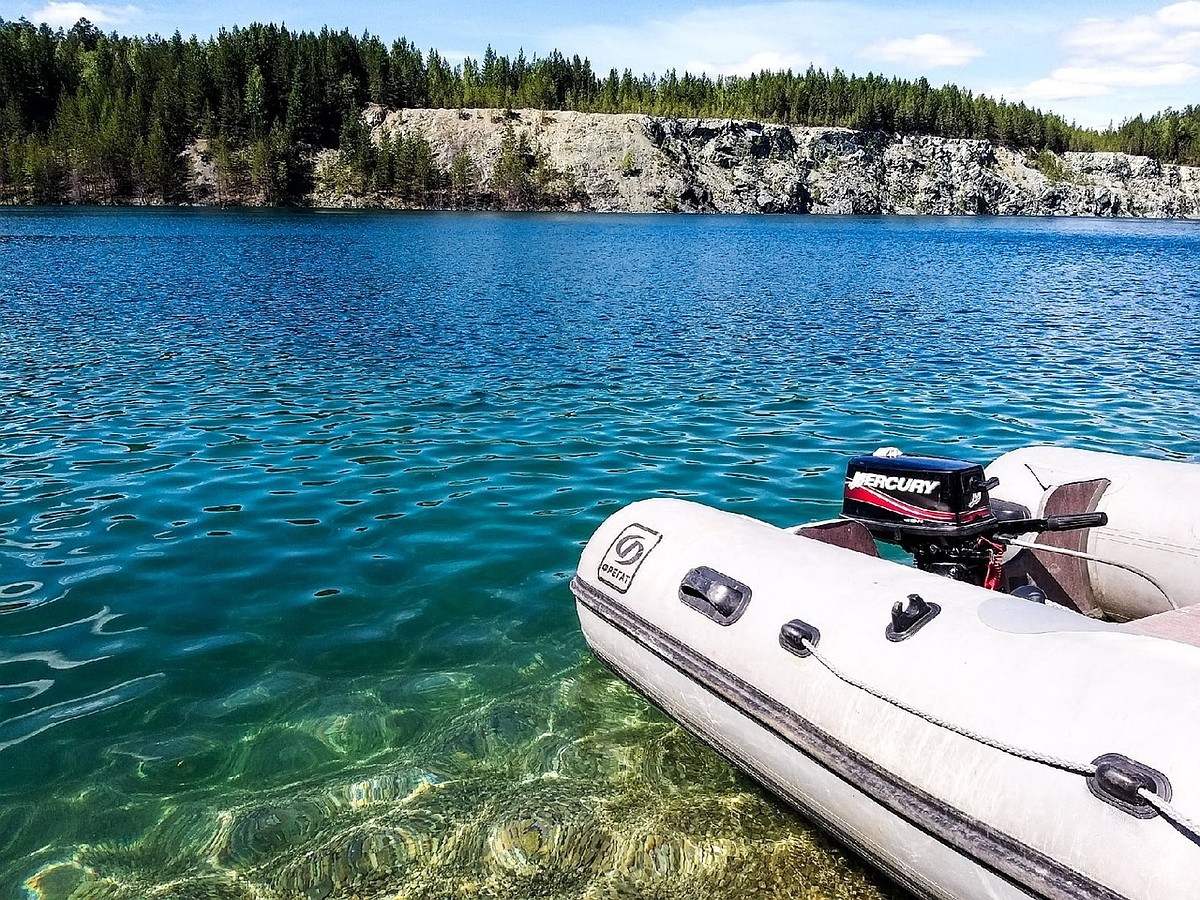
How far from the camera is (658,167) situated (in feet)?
351

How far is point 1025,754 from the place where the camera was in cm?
315

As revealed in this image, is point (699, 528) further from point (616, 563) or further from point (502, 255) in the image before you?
point (502, 255)

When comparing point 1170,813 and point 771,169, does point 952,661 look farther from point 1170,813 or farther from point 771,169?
point 771,169

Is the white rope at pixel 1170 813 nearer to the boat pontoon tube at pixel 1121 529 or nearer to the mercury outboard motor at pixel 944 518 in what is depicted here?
the mercury outboard motor at pixel 944 518

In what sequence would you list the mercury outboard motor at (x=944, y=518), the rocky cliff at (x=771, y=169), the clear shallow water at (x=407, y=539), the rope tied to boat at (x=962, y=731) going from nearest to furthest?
the rope tied to boat at (x=962, y=731) → the clear shallow water at (x=407, y=539) → the mercury outboard motor at (x=944, y=518) → the rocky cliff at (x=771, y=169)

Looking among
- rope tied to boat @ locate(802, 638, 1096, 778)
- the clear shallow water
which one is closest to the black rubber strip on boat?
rope tied to boat @ locate(802, 638, 1096, 778)

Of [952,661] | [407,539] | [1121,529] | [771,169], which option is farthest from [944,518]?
[771,169]

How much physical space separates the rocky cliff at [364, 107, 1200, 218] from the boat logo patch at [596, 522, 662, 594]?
102 meters

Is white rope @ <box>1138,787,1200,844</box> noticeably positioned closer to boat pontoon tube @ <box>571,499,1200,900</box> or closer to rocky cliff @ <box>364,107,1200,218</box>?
boat pontoon tube @ <box>571,499,1200,900</box>

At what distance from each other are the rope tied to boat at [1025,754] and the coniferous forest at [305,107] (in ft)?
338

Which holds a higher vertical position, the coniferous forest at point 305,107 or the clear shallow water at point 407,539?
the coniferous forest at point 305,107

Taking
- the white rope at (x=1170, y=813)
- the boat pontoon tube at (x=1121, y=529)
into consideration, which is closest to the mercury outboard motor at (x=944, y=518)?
the boat pontoon tube at (x=1121, y=529)

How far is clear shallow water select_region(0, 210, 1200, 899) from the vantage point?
433cm

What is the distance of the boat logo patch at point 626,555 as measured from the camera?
5164mm
